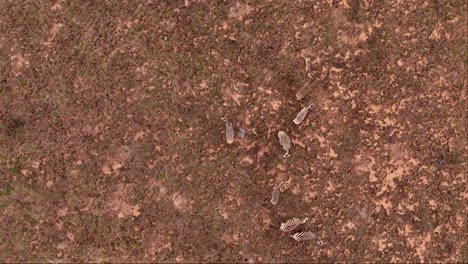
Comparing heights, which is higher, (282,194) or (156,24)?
(156,24)

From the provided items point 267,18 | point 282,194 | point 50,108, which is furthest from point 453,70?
point 50,108

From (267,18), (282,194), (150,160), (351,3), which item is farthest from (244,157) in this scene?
(351,3)

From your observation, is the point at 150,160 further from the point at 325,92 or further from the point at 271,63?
the point at 325,92

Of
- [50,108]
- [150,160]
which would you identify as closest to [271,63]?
[150,160]

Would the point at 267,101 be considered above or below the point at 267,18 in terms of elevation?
below

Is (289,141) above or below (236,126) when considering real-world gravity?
below

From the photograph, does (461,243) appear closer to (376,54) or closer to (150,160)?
(376,54)

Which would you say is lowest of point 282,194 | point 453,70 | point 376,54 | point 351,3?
point 282,194
